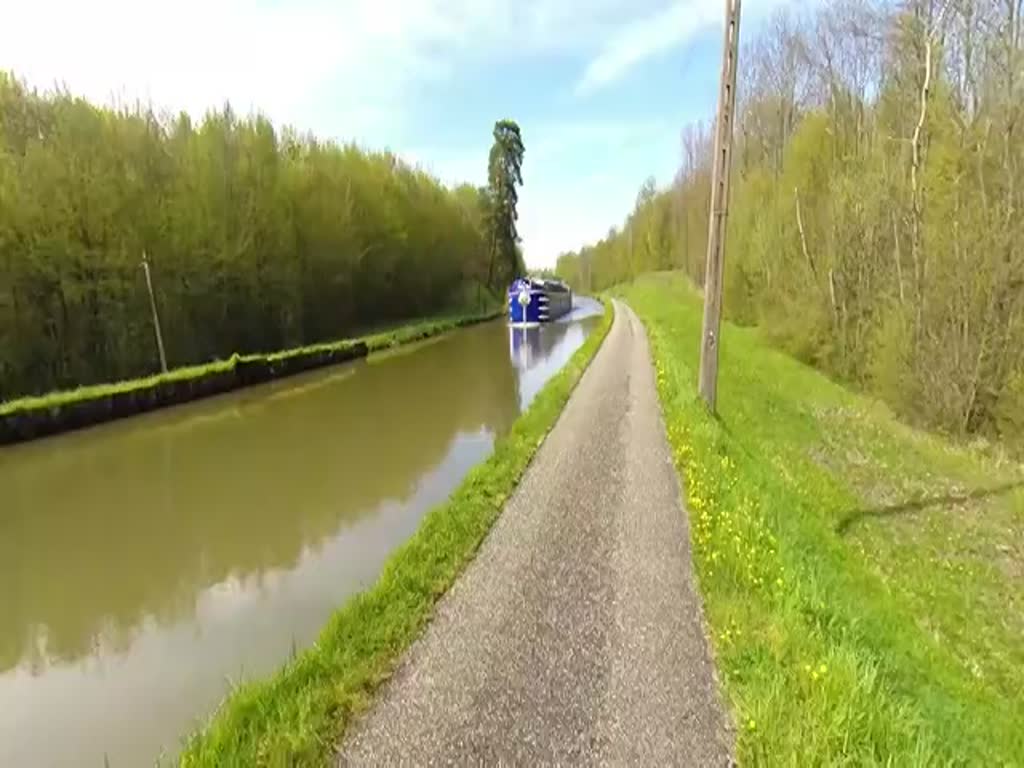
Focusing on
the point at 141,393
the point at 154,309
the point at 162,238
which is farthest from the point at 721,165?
the point at 162,238

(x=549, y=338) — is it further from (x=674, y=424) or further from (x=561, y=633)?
(x=561, y=633)

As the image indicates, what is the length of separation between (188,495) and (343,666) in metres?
7.19

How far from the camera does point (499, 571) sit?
6.50 m

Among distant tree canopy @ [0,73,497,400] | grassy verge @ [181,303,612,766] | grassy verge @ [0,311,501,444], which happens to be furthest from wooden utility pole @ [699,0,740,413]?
distant tree canopy @ [0,73,497,400]

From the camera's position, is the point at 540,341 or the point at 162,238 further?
the point at 540,341

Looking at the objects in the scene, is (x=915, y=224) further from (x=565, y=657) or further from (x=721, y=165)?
(x=565, y=657)

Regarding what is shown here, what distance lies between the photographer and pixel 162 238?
77.9 feet

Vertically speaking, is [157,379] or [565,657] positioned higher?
[157,379]

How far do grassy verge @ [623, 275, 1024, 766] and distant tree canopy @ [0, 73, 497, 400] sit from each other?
59.4 feet

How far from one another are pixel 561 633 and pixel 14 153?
22.3m

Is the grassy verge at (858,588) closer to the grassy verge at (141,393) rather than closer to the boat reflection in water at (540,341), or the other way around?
the boat reflection in water at (540,341)

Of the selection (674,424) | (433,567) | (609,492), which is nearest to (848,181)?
(674,424)

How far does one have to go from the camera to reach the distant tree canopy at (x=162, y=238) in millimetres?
19438

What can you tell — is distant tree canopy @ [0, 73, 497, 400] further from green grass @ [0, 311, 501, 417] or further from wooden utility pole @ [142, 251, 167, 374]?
green grass @ [0, 311, 501, 417]
